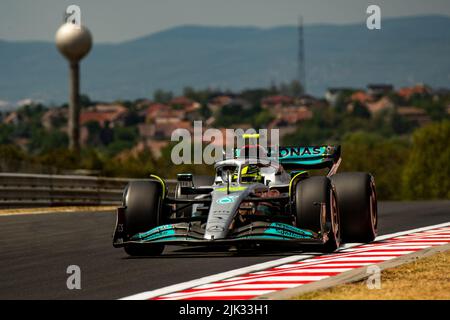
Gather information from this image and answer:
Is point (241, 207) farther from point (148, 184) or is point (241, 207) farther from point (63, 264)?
point (63, 264)

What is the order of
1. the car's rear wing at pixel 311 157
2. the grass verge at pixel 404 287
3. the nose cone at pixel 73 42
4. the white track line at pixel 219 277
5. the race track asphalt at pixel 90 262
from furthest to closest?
the nose cone at pixel 73 42 < the car's rear wing at pixel 311 157 < the race track asphalt at pixel 90 262 < the white track line at pixel 219 277 < the grass verge at pixel 404 287

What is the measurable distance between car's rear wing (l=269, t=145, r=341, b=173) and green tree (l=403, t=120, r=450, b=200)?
4348 inches

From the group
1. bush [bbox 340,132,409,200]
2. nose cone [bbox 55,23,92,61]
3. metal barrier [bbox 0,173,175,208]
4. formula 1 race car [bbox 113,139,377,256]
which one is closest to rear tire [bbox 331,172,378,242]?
formula 1 race car [bbox 113,139,377,256]

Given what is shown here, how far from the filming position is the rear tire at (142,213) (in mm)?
15523

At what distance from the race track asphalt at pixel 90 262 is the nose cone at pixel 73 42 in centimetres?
7671

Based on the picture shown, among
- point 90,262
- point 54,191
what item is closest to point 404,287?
point 90,262

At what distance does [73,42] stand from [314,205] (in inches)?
3330

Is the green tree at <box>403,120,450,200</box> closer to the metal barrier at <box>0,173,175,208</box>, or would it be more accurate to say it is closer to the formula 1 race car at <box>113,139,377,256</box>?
the metal barrier at <box>0,173,175,208</box>

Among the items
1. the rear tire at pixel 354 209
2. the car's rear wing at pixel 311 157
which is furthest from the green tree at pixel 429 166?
the rear tire at pixel 354 209

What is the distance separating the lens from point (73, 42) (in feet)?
321

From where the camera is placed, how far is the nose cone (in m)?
98.0

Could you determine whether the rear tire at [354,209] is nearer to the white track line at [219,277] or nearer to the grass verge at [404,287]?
the white track line at [219,277]

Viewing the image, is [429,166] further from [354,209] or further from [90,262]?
[90,262]
